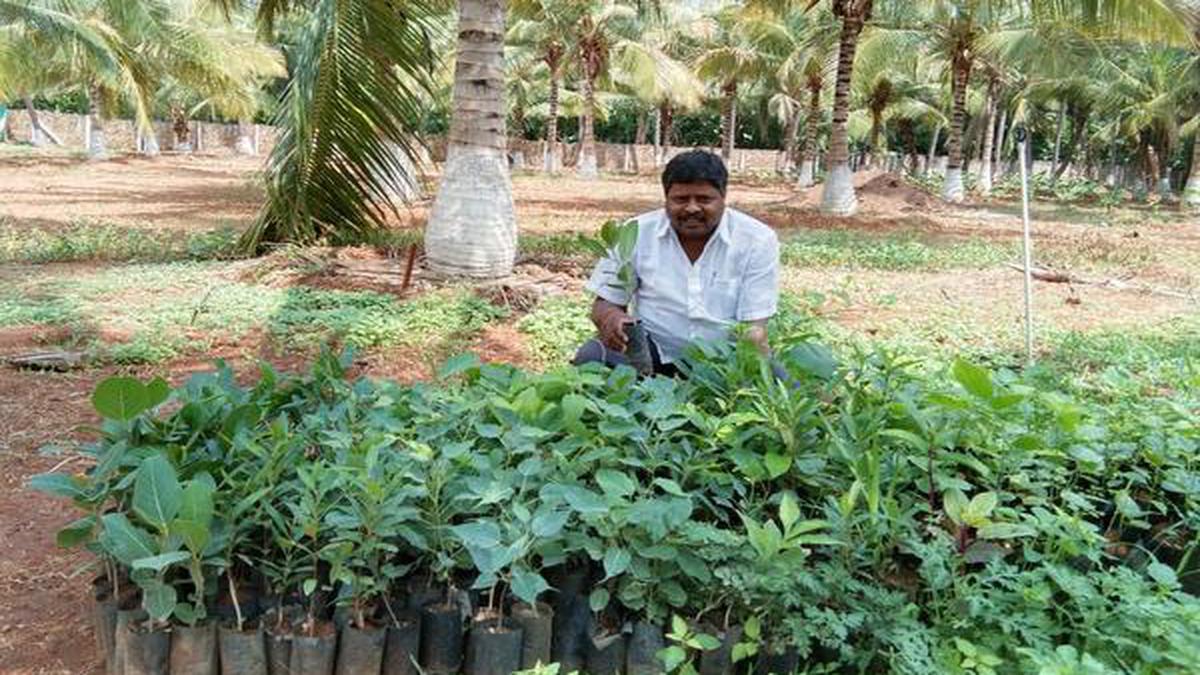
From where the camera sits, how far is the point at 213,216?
39.2 feet

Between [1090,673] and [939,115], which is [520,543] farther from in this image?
[939,115]

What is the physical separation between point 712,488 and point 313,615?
2.79 feet

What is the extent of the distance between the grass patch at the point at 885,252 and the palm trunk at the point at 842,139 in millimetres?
3325

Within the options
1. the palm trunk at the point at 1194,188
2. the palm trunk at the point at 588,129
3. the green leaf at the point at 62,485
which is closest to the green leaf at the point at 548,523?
the green leaf at the point at 62,485

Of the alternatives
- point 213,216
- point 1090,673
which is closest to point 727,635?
point 1090,673

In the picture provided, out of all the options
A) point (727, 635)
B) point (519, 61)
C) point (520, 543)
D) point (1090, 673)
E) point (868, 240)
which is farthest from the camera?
point (519, 61)

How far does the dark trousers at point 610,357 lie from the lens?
307 centimetres

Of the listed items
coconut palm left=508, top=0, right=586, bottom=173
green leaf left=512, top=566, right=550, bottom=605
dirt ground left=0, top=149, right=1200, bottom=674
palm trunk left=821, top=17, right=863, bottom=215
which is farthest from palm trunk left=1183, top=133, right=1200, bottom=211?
green leaf left=512, top=566, right=550, bottom=605

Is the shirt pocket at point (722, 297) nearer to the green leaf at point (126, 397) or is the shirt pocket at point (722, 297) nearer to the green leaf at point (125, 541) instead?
the green leaf at point (126, 397)

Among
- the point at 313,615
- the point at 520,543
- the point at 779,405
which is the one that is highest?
the point at 779,405

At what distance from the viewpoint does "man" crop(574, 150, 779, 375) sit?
9.97 feet

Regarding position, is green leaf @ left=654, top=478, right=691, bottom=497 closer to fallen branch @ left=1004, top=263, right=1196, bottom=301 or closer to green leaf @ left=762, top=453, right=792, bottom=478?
green leaf @ left=762, top=453, right=792, bottom=478

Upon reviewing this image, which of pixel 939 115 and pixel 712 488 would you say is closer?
pixel 712 488

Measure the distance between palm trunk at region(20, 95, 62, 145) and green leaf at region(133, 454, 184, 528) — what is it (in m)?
33.2
